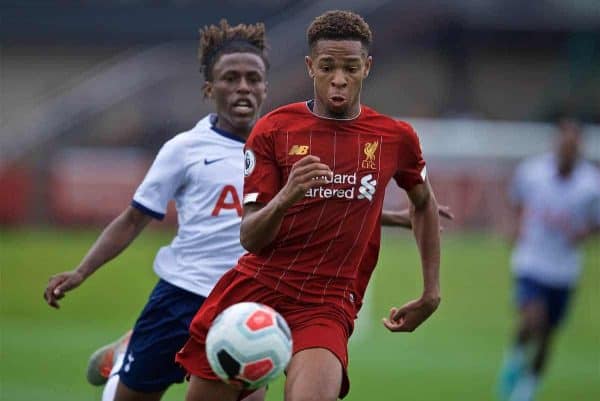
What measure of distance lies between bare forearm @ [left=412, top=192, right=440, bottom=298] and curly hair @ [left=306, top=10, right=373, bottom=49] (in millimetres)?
866

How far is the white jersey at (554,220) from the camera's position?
12281 millimetres

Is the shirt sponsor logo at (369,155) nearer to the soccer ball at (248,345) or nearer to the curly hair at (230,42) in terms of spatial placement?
the soccer ball at (248,345)

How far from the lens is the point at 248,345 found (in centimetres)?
515

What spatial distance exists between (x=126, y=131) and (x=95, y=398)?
48.6ft

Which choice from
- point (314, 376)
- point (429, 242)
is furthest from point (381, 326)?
point (314, 376)

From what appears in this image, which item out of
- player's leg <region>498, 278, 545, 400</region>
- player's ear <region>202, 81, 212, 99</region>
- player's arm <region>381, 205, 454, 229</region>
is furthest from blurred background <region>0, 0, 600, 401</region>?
player's arm <region>381, 205, 454, 229</region>

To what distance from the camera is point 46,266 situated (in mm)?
19734

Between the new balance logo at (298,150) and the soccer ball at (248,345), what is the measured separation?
71 cm

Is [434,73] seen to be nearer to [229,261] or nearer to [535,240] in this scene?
[535,240]

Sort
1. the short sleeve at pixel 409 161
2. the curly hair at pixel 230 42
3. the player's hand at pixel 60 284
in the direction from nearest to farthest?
the short sleeve at pixel 409 161, the player's hand at pixel 60 284, the curly hair at pixel 230 42

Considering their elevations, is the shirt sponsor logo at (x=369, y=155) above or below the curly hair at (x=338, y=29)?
below

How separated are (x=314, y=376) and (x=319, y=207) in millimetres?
754

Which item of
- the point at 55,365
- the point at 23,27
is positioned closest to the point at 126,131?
the point at 23,27

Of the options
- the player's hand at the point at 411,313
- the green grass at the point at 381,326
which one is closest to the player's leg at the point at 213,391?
the player's hand at the point at 411,313
